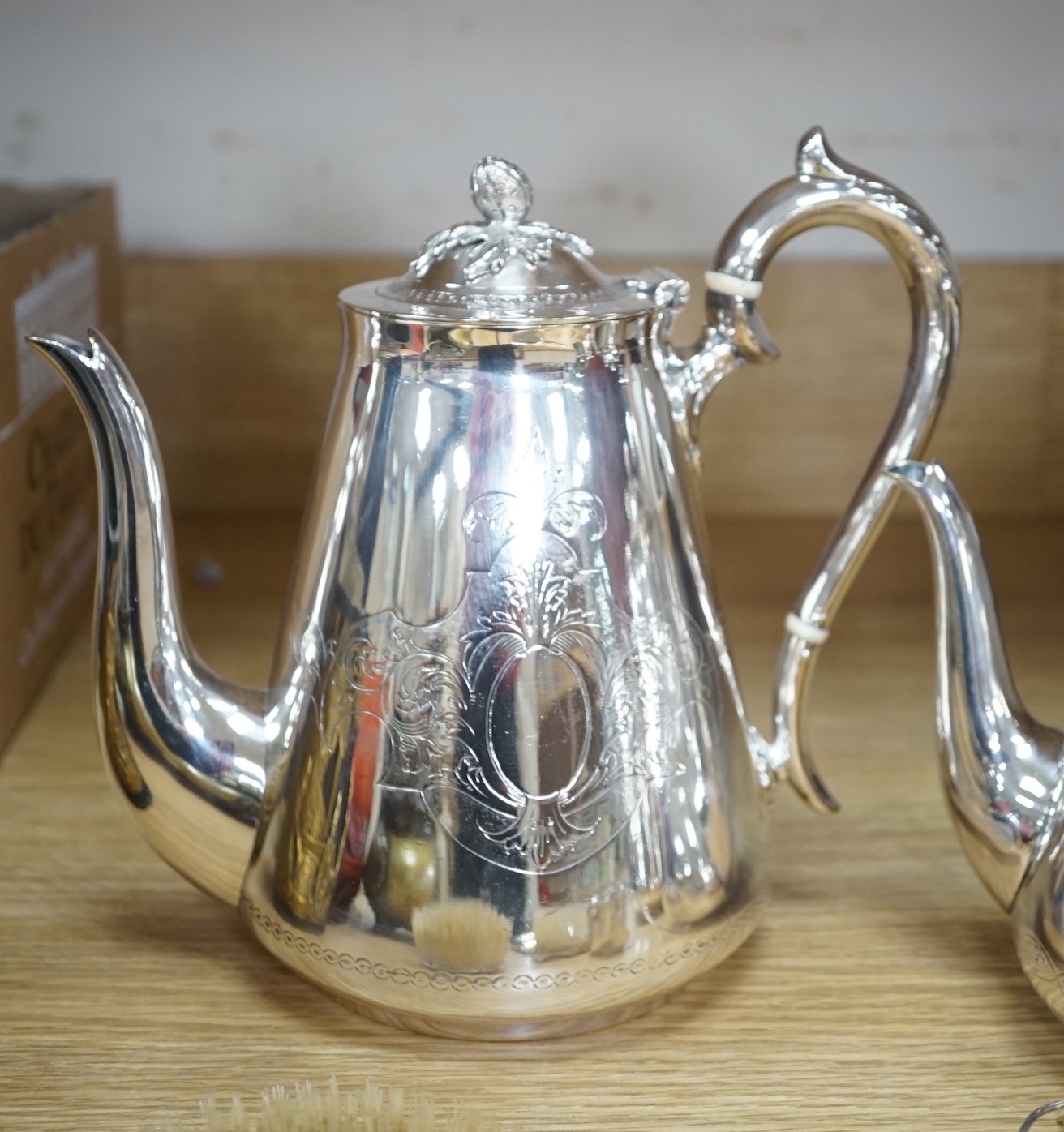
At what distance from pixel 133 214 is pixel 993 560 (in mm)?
641

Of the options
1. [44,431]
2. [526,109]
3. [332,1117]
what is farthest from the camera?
[526,109]

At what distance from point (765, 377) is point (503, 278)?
0.50 metres

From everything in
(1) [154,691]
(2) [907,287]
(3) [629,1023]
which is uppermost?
(2) [907,287]

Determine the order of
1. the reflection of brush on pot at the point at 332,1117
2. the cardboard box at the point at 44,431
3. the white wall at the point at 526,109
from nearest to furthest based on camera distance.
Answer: the reflection of brush on pot at the point at 332,1117 < the cardboard box at the point at 44,431 < the white wall at the point at 526,109

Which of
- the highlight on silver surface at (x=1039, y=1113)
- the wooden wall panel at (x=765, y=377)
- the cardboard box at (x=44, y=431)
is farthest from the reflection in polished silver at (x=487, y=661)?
the wooden wall panel at (x=765, y=377)

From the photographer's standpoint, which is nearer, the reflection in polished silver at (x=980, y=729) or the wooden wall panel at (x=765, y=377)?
the reflection in polished silver at (x=980, y=729)

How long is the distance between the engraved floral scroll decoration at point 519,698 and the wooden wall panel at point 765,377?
0.50 meters

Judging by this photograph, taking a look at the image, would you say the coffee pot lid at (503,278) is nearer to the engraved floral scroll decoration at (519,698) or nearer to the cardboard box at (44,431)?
the engraved floral scroll decoration at (519,698)

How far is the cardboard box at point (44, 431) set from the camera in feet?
2.26

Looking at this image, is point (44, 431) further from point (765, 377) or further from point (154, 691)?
point (765, 377)

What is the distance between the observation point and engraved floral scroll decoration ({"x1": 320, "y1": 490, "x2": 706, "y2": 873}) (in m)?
0.43

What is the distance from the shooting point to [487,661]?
1.42 ft

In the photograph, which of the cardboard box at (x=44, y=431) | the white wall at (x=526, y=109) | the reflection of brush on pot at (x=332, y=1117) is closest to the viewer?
the reflection of brush on pot at (x=332, y=1117)

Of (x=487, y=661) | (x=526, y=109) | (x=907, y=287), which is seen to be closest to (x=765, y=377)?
(x=526, y=109)
